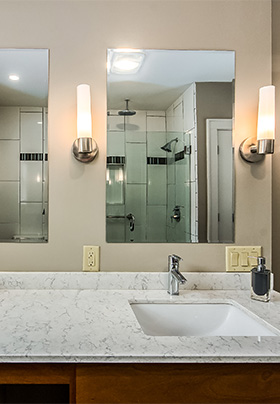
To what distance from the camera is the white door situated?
1.81 metres

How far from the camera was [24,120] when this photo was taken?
1.78 metres

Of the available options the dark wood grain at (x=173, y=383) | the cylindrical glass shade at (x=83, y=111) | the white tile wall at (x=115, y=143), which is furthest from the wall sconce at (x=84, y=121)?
the dark wood grain at (x=173, y=383)

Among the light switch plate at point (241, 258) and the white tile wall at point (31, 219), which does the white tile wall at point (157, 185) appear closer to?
the light switch plate at point (241, 258)

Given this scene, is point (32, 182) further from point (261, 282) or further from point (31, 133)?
point (261, 282)

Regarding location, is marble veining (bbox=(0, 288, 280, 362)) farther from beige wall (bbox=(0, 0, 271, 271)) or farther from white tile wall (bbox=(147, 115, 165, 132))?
white tile wall (bbox=(147, 115, 165, 132))

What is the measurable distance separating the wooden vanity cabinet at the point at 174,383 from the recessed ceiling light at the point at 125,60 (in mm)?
1275

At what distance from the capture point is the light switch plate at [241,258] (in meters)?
1.79

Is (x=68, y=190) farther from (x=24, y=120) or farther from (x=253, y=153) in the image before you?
(x=253, y=153)

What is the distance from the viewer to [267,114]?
5.58ft

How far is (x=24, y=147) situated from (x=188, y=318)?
1039 millimetres

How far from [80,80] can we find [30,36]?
0.99 feet

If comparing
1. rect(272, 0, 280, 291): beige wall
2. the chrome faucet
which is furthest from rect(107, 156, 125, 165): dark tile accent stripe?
rect(272, 0, 280, 291): beige wall

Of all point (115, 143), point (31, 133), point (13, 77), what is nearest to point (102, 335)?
point (115, 143)

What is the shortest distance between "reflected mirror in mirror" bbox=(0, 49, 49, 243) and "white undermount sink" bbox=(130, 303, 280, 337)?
0.59m
